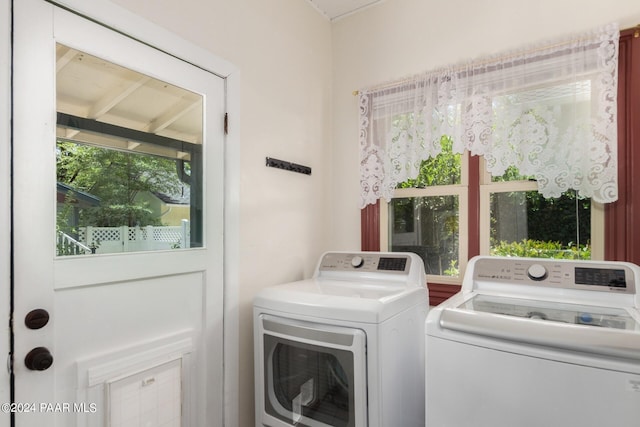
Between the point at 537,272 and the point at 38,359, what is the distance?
1947 millimetres

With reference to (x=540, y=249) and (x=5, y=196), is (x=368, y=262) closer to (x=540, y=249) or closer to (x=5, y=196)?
(x=540, y=249)

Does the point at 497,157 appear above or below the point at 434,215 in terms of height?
above

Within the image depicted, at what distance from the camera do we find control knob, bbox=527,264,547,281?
1.53 meters

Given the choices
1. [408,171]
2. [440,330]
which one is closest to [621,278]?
[440,330]

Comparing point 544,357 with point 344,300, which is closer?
point 544,357

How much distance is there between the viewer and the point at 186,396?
5.00 ft

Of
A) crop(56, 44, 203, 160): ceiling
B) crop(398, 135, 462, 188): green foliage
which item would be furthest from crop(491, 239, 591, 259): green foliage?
crop(56, 44, 203, 160): ceiling

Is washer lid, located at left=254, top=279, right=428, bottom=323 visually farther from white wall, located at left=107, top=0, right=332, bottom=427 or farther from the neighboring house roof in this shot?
the neighboring house roof

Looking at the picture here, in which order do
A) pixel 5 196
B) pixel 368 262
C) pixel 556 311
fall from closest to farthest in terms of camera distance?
pixel 5 196 → pixel 556 311 → pixel 368 262

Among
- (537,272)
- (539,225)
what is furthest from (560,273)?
(539,225)

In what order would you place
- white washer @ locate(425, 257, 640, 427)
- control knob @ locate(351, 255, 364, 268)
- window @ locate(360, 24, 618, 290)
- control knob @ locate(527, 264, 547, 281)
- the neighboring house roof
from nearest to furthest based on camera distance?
white washer @ locate(425, 257, 640, 427) → the neighboring house roof → control knob @ locate(527, 264, 547, 281) → window @ locate(360, 24, 618, 290) → control knob @ locate(351, 255, 364, 268)

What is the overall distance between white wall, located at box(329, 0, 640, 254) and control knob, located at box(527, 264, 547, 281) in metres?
1.13

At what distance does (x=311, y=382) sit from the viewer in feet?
5.15

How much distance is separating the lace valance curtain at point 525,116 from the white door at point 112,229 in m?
1.15
